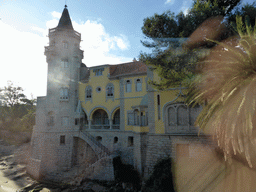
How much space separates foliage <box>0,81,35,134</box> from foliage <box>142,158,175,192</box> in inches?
1634

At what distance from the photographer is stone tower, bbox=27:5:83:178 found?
82.9 ft

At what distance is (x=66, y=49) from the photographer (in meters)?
27.6

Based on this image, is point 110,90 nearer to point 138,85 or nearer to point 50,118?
point 138,85

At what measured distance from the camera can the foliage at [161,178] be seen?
520 inches

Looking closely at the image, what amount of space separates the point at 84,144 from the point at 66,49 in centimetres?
1608

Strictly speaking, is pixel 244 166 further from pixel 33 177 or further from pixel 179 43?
pixel 33 177

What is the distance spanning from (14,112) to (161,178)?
162 feet

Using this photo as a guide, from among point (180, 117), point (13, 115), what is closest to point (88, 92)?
point (180, 117)

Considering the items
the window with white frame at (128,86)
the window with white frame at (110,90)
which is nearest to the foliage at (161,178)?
the window with white frame at (128,86)

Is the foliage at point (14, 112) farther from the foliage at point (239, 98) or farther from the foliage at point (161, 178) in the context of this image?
the foliage at point (239, 98)

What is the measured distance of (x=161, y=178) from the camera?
1352cm

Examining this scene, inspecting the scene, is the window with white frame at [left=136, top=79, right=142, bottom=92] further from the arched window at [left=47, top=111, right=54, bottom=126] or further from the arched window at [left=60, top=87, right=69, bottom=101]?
the arched window at [left=47, top=111, right=54, bottom=126]

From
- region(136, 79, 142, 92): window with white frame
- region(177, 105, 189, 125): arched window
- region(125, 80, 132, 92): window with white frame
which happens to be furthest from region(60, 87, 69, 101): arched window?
region(177, 105, 189, 125): arched window

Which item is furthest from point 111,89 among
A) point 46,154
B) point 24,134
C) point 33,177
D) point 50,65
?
point 24,134
